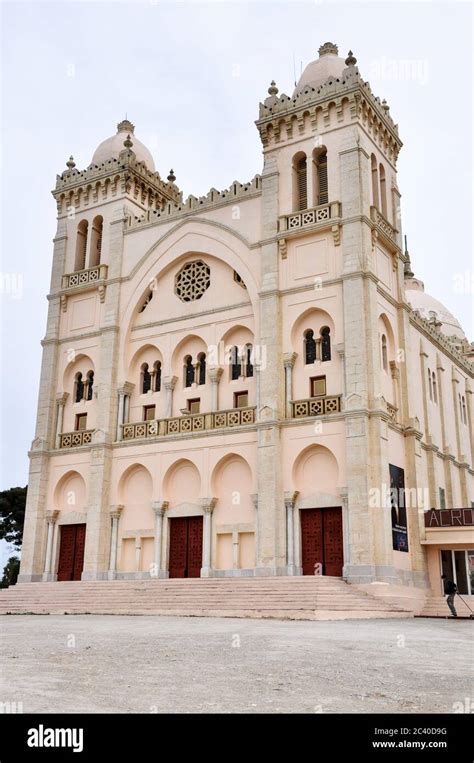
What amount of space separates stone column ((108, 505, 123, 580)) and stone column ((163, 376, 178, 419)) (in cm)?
429

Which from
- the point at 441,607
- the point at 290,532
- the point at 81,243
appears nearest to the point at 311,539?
the point at 290,532

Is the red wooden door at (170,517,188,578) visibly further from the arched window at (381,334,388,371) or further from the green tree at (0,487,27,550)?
the green tree at (0,487,27,550)

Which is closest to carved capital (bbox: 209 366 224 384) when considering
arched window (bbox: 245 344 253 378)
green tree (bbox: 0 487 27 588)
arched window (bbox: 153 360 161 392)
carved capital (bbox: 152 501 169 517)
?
arched window (bbox: 245 344 253 378)

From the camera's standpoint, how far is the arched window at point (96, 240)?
3528 centimetres

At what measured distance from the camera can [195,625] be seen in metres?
16.3

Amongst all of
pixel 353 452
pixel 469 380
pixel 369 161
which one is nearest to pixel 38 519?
pixel 353 452

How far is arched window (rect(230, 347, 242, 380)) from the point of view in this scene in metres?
29.3

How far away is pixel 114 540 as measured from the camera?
1168 inches

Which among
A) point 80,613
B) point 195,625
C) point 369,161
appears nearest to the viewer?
point 195,625

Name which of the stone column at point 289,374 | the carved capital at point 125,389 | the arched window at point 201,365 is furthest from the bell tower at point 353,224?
the carved capital at point 125,389

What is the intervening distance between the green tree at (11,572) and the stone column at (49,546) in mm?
16247

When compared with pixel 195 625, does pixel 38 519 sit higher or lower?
higher
